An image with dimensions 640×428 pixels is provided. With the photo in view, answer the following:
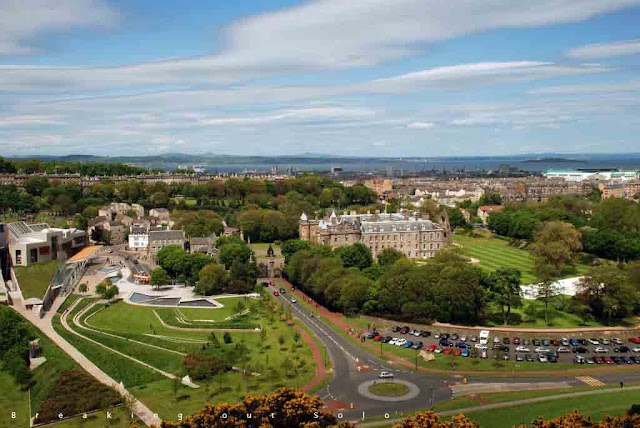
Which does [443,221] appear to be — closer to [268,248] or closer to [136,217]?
[268,248]

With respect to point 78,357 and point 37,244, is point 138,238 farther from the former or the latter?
point 78,357

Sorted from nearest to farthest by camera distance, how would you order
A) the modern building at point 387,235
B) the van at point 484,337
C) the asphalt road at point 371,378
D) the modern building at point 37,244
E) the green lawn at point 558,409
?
1. the green lawn at point 558,409
2. the asphalt road at point 371,378
3. the van at point 484,337
4. the modern building at point 37,244
5. the modern building at point 387,235

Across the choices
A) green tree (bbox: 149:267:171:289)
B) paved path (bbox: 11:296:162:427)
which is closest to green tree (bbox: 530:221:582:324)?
paved path (bbox: 11:296:162:427)

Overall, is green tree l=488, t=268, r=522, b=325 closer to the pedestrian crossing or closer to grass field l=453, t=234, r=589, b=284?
the pedestrian crossing

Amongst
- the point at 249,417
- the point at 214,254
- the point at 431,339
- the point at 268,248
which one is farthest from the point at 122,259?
the point at 249,417

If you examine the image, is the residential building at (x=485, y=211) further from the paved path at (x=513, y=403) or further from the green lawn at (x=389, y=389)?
the green lawn at (x=389, y=389)

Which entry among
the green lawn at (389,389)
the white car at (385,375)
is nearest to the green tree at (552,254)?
the white car at (385,375)
